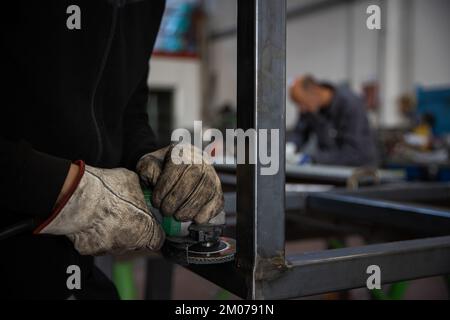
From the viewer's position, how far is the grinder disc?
60 cm

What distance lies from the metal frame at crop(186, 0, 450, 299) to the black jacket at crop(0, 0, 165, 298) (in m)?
0.32

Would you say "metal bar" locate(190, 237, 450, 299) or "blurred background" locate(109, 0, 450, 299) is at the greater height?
"blurred background" locate(109, 0, 450, 299)

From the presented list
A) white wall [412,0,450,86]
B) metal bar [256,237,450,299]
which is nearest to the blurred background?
white wall [412,0,450,86]

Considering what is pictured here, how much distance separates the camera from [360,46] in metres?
7.32

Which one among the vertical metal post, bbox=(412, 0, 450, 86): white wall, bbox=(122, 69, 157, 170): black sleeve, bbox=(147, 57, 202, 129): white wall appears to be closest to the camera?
the vertical metal post

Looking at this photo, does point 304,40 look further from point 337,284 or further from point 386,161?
point 337,284

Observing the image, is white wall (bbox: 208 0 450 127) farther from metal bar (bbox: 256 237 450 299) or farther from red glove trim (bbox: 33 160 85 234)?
red glove trim (bbox: 33 160 85 234)

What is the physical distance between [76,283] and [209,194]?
1.09 ft

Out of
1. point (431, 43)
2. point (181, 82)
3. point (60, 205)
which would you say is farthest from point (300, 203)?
point (181, 82)

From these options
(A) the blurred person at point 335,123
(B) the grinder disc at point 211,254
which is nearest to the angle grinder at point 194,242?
(B) the grinder disc at point 211,254

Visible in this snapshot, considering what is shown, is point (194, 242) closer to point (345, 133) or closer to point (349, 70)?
point (345, 133)

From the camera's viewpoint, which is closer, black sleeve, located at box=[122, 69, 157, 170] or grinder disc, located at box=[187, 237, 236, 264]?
grinder disc, located at box=[187, 237, 236, 264]

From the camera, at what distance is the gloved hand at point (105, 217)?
609mm

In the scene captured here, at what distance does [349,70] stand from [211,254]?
727 cm
